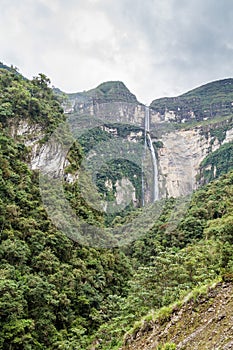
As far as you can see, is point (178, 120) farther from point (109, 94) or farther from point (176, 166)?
point (176, 166)

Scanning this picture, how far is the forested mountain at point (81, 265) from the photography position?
7539mm

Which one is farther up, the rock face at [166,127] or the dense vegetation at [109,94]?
the dense vegetation at [109,94]

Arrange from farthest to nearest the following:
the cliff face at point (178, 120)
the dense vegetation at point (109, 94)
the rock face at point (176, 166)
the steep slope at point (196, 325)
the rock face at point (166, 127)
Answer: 1. the dense vegetation at point (109, 94)
2. the cliff face at point (178, 120)
3. the rock face at point (176, 166)
4. the rock face at point (166, 127)
5. the steep slope at point (196, 325)

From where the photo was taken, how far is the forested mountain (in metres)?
7.54

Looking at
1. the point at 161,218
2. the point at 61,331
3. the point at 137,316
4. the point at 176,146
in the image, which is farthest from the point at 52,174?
the point at 176,146

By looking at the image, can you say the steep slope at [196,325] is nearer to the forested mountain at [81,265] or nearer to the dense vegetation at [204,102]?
the forested mountain at [81,265]

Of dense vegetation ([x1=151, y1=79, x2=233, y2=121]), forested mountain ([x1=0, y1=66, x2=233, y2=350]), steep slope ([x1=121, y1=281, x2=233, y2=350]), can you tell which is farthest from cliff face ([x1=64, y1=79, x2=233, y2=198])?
steep slope ([x1=121, y1=281, x2=233, y2=350])

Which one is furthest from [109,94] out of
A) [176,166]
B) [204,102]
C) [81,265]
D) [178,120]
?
[81,265]

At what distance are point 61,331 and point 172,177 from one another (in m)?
25.1

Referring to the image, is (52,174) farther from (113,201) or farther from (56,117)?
(113,201)

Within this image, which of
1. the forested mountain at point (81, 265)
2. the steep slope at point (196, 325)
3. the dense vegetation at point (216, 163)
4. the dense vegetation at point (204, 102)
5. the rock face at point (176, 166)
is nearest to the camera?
the steep slope at point (196, 325)

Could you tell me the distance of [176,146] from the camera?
43.7 metres

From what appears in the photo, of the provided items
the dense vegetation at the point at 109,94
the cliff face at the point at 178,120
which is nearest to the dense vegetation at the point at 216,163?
the cliff face at the point at 178,120

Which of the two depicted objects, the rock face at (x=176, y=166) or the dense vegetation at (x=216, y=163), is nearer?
the rock face at (x=176, y=166)
